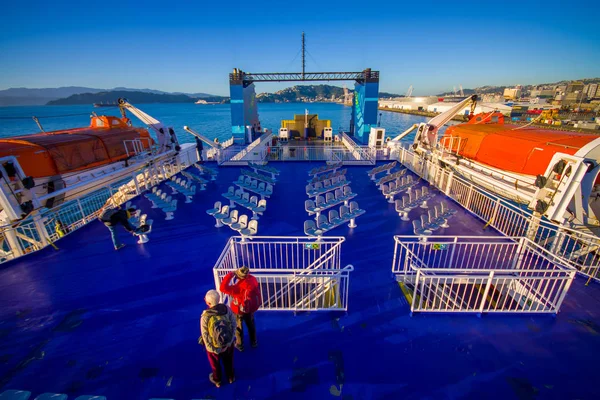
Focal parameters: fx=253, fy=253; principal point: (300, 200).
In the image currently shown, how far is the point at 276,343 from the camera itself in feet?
15.5

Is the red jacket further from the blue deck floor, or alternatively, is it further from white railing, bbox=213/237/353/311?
the blue deck floor

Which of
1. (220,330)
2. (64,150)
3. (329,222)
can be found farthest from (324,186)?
(64,150)

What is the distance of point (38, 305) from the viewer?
575 centimetres

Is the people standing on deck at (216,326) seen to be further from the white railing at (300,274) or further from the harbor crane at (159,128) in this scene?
the harbor crane at (159,128)

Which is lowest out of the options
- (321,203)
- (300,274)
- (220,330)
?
(321,203)

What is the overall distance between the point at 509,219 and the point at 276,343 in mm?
8345

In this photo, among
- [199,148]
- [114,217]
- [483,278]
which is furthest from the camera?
[199,148]

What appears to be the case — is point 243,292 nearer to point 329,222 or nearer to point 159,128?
point 329,222

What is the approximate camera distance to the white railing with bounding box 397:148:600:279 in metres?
6.89

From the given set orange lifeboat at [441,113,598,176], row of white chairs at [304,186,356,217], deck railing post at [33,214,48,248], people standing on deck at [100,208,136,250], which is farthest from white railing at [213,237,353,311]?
orange lifeboat at [441,113,598,176]

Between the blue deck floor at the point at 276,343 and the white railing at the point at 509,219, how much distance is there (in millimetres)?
1211

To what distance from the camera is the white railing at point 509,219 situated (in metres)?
6.89

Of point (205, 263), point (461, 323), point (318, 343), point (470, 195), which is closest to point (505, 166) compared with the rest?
point (470, 195)

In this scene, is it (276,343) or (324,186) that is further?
(324,186)
